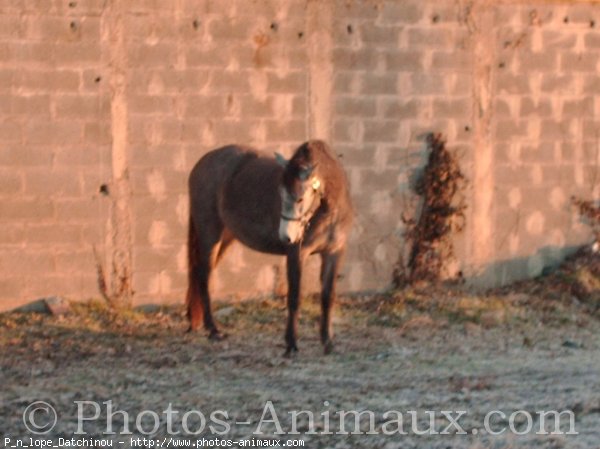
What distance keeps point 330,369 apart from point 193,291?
1.68 metres

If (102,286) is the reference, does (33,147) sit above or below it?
above

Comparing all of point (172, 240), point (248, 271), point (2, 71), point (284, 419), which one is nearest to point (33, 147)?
point (2, 71)

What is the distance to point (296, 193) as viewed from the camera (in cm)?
775

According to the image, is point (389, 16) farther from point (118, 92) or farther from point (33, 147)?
point (33, 147)

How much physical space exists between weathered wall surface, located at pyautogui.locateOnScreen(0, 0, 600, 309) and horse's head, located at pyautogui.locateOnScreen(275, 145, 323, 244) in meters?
2.46

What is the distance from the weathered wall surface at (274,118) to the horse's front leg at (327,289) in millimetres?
1887

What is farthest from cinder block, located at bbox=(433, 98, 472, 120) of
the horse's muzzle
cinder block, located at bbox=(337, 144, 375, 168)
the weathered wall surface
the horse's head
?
the horse's muzzle

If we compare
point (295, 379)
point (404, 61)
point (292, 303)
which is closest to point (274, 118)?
point (404, 61)

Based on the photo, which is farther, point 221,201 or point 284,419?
point 221,201

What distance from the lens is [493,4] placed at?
11148 mm

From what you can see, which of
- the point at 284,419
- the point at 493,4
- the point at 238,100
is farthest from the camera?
the point at 493,4

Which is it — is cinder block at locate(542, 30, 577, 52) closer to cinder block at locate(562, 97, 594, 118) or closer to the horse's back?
cinder block at locate(562, 97, 594, 118)

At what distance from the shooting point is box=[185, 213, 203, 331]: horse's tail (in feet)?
30.3

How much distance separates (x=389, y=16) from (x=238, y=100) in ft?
5.07
